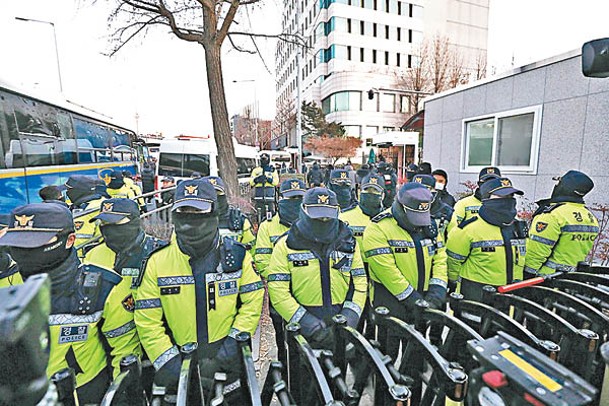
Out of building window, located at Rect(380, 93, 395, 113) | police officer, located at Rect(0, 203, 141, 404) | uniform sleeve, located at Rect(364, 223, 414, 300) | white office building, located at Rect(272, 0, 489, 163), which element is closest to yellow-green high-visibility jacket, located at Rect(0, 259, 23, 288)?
police officer, located at Rect(0, 203, 141, 404)

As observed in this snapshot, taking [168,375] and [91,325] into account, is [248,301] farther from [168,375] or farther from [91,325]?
[91,325]

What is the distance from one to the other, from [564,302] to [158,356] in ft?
8.86

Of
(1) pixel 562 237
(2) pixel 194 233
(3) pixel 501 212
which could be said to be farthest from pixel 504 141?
(2) pixel 194 233

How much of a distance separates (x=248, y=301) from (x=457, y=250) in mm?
2221

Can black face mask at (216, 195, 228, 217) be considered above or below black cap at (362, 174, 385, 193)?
below

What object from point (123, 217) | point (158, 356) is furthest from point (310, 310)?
point (123, 217)

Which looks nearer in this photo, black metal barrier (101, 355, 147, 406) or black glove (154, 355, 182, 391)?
black metal barrier (101, 355, 147, 406)

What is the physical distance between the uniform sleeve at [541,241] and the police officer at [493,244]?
0.45m

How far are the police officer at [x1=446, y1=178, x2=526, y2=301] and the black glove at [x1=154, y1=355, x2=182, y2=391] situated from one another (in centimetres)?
274

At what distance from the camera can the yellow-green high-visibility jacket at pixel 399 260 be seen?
9.82 feet

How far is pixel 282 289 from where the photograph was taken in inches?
102

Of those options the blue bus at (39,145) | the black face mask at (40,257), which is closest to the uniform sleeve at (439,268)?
the black face mask at (40,257)

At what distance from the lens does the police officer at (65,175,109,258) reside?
402 cm

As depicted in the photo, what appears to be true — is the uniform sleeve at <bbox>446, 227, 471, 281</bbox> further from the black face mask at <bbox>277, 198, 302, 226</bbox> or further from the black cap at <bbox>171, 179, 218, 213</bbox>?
the black cap at <bbox>171, 179, 218, 213</bbox>
